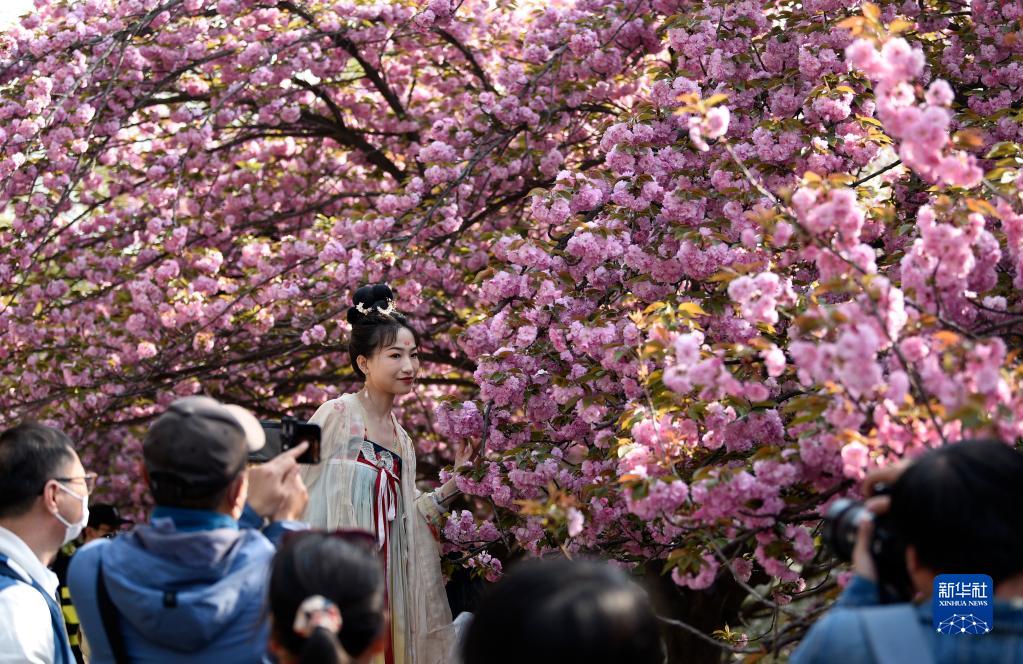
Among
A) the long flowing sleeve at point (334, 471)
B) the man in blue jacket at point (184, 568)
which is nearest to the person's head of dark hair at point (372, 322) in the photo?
the long flowing sleeve at point (334, 471)

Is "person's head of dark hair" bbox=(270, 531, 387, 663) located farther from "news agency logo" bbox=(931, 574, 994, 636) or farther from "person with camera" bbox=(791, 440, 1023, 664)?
"news agency logo" bbox=(931, 574, 994, 636)

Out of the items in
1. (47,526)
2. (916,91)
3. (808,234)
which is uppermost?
(916,91)

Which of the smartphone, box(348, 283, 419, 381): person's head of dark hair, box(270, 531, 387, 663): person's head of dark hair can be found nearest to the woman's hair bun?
box(348, 283, 419, 381): person's head of dark hair

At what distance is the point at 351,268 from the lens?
15.9 ft

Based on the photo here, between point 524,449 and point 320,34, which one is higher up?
point 320,34

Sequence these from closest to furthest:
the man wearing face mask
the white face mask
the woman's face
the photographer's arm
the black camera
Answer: the black camera
the photographer's arm
the man wearing face mask
the white face mask
the woman's face

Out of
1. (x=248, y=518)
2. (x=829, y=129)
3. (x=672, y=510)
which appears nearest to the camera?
(x=248, y=518)

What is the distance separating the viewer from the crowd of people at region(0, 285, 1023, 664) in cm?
135

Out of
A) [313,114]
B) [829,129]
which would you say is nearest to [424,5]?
[313,114]

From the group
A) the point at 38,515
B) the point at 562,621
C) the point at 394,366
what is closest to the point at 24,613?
the point at 38,515

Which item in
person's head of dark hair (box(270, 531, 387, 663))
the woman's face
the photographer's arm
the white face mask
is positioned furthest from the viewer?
the woman's face

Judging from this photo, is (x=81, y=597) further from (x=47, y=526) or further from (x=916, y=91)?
(x=916, y=91)

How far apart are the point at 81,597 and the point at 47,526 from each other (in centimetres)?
52

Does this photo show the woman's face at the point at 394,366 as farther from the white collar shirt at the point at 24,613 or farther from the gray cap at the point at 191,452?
the gray cap at the point at 191,452
